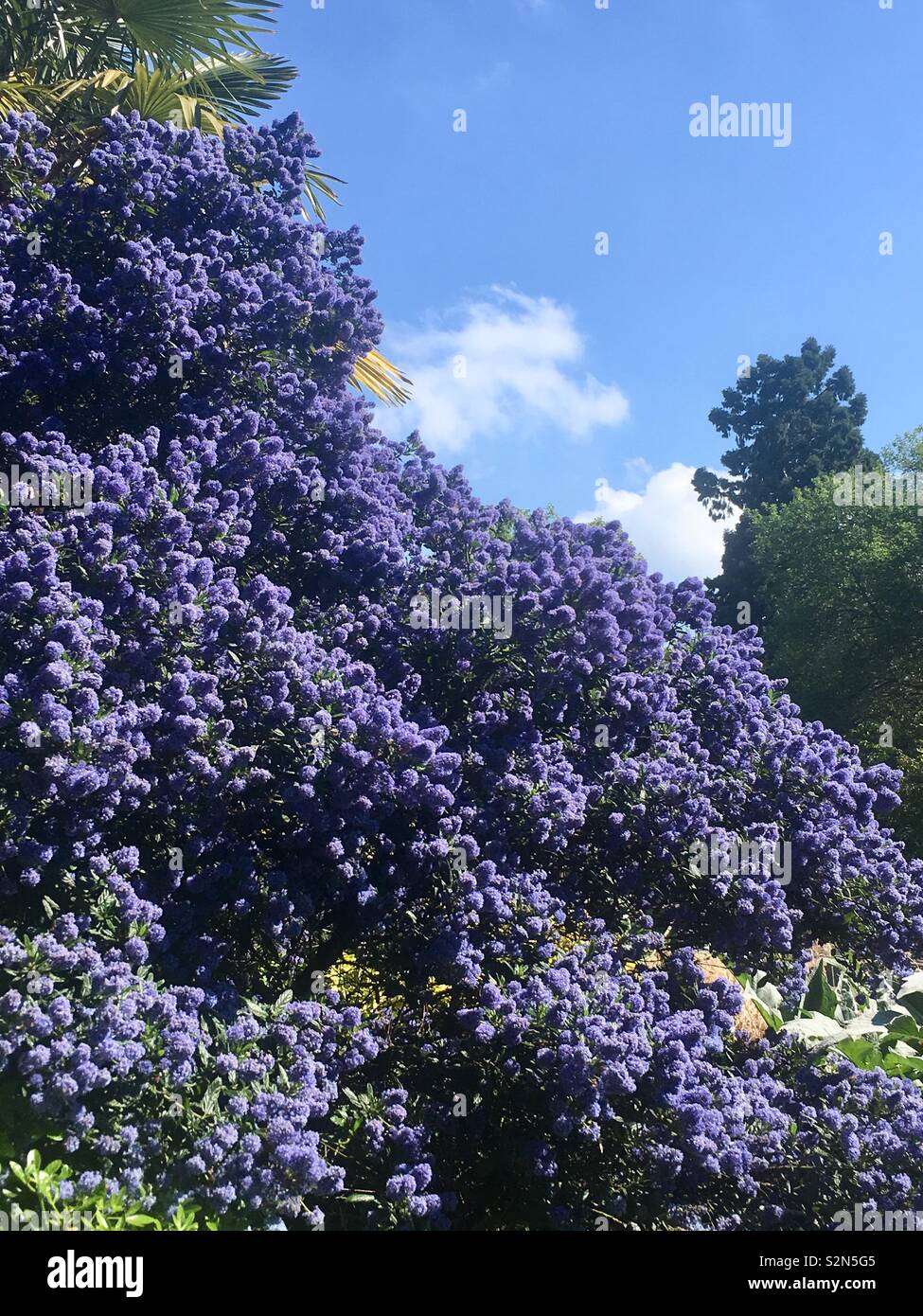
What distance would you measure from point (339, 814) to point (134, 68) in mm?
5932

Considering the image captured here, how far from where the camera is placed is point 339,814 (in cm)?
444

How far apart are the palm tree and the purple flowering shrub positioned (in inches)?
30.0

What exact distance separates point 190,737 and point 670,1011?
2.52m

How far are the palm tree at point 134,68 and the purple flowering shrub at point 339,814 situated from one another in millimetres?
763

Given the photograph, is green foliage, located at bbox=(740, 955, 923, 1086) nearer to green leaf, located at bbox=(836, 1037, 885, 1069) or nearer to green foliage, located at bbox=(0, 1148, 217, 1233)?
green leaf, located at bbox=(836, 1037, 885, 1069)

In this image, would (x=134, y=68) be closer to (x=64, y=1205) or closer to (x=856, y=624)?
(x=64, y=1205)

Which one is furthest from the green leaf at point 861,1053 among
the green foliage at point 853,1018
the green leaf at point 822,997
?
the green leaf at point 822,997

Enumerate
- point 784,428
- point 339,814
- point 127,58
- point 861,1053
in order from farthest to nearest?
point 784,428, point 127,58, point 861,1053, point 339,814

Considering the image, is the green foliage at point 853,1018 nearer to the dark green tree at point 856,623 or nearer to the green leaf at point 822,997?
the green leaf at point 822,997

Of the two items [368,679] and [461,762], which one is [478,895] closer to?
[461,762]

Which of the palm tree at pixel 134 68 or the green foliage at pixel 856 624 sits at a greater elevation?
the palm tree at pixel 134 68

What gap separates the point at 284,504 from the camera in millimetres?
5734

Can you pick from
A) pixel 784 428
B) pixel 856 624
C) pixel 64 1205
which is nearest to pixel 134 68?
pixel 64 1205

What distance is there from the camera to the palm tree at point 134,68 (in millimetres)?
7031
